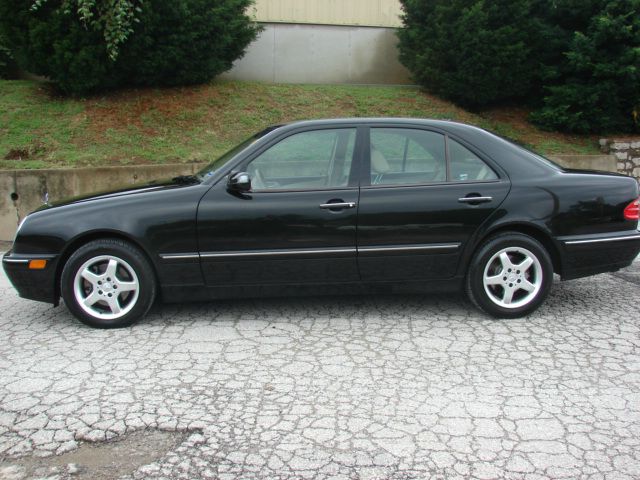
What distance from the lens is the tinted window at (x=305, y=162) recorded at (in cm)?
471

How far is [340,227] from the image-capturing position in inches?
180

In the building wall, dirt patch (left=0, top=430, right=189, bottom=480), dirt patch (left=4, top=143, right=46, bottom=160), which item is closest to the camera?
dirt patch (left=0, top=430, right=189, bottom=480)

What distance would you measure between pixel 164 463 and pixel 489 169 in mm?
3201

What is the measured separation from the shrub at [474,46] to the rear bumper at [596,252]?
20.8ft

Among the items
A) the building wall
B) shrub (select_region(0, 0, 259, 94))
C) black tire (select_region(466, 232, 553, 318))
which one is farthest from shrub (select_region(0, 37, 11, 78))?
black tire (select_region(466, 232, 553, 318))

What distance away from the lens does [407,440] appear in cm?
299

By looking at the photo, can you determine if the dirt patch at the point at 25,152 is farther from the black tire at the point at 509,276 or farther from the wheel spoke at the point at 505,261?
the wheel spoke at the point at 505,261

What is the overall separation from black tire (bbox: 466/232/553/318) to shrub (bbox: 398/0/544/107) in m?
6.56

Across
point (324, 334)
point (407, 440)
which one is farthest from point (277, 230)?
point (407, 440)

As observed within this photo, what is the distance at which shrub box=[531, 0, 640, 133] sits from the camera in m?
10.3

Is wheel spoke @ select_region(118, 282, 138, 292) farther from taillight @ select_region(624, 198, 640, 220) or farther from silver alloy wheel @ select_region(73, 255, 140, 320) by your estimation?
taillight @ select_region(624, 198, 640, 220)

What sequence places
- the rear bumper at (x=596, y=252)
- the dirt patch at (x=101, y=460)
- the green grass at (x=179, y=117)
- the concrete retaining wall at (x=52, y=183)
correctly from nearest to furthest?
1. the dirt patch at (x=101, y=460)
2. the rear bumper at (x=596, y=252)
3. the concrete retaining wall at (x=52, y=183)
4. the green grass at (x=179, y=117)

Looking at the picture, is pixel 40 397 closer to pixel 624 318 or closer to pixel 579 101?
pixel 624 318

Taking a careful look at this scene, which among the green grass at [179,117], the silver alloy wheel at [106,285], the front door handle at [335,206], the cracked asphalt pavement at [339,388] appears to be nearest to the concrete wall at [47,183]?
the green grass at [179,117]
